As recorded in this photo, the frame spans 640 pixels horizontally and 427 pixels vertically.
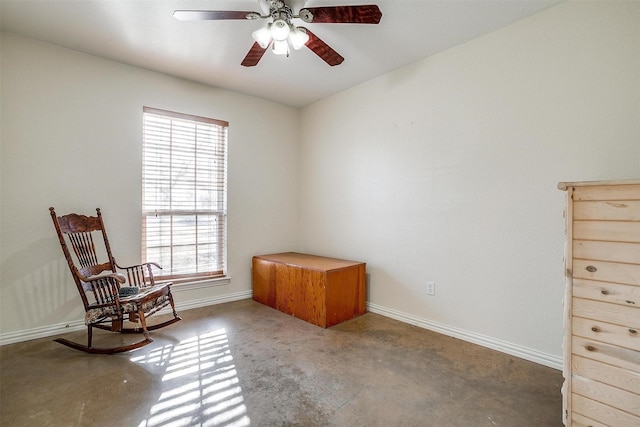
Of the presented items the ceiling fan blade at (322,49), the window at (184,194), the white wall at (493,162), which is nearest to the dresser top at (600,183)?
the white wall at (493,162)

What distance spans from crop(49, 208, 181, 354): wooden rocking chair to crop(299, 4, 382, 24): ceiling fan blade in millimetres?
2298

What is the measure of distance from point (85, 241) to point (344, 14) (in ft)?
9.10

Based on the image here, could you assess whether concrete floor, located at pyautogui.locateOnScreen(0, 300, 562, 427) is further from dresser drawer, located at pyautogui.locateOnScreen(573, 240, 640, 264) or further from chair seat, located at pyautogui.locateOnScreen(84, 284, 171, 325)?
dresser drawer, located at pyautogui.locateOnScreen(573, 240, 640, 264)

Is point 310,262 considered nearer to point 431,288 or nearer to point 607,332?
point 431,288

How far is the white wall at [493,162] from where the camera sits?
190 centimetres

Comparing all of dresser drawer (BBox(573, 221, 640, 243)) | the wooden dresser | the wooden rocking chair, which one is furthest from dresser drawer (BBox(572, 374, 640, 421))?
the wooden rocking chair

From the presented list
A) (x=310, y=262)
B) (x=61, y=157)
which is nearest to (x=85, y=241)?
(x=61, y=157)

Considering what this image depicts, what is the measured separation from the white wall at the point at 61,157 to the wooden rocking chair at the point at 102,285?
20 centimetres

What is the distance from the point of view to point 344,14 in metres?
1.75

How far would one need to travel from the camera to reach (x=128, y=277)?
9.19 feet

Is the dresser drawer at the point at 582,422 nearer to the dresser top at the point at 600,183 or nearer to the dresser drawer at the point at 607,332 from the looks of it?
the dresser drawer at the point at 607,332

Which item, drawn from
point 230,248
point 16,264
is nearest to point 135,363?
point 16,264

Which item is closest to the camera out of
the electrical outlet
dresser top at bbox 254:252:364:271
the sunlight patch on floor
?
the sunlight patch on floor

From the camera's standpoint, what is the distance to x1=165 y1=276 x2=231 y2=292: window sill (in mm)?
3170
